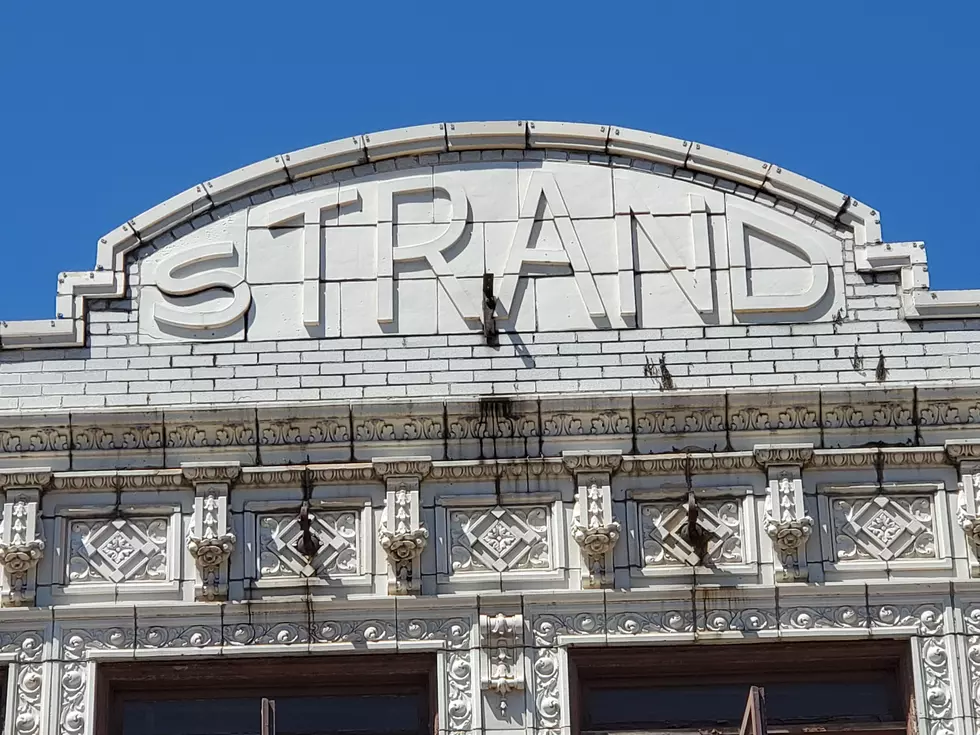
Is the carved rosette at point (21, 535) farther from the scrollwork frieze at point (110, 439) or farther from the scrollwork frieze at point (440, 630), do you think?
the scrollwork frieze at point (440, 630)

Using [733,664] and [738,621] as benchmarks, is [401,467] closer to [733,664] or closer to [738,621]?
[738,621]

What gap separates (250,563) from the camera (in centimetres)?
1875

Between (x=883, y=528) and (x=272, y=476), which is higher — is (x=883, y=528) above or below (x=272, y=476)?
below

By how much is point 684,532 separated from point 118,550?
Answer: 4477 mm

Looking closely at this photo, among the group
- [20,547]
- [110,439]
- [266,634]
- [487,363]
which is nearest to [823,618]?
[487,363]

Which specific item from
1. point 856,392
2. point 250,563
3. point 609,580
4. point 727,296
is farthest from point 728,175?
point 250,563

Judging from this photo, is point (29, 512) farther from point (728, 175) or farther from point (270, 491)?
point (728, 175)

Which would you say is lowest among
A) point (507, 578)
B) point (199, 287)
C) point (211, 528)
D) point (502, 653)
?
point (502, 653)

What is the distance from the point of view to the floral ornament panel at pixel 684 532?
1872 centimetres

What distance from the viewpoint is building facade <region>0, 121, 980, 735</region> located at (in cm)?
1841

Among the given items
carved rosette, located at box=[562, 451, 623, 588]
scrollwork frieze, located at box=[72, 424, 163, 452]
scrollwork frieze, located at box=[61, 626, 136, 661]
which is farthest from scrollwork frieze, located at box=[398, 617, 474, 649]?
scrollwork frieze, located at box=[72, 424, 163, 452]

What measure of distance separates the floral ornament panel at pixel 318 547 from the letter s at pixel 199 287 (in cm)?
192

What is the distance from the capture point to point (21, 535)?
18750 mm

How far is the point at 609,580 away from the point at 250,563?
2829 millimetres
